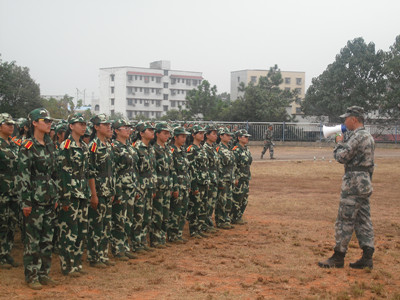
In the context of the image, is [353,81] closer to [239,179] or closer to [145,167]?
[239,179]

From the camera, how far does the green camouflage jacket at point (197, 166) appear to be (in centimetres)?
909

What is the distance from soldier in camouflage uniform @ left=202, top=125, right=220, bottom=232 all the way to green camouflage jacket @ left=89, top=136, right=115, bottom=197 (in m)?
2.76

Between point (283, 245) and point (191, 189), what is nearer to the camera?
point (283, 245)

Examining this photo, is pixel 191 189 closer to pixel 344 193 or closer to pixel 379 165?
pixel 344 193

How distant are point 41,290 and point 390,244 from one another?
5.98 m

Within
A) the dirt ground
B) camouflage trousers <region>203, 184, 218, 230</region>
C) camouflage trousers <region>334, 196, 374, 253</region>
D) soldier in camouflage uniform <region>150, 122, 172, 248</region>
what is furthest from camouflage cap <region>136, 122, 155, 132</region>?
camouflage trousers <region>334, 196, 374, 253</region>

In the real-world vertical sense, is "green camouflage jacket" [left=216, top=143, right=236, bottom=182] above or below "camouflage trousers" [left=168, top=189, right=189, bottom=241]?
above

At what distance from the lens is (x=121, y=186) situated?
7.25 m

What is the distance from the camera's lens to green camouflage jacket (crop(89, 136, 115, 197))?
22.3 ft

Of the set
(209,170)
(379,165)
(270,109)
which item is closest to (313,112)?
(270,109)

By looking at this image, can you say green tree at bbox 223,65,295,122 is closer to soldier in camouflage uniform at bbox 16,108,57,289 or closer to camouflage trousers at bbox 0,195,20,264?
camouflage trousers at bbox 0,195,20,264

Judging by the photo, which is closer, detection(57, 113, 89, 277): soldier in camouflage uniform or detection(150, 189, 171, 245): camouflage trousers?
detection(57, 113, 89, 277): soldier in camouflage uniform

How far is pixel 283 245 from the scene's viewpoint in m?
8.55

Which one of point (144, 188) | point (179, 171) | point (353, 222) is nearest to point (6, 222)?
point (144, 188)
